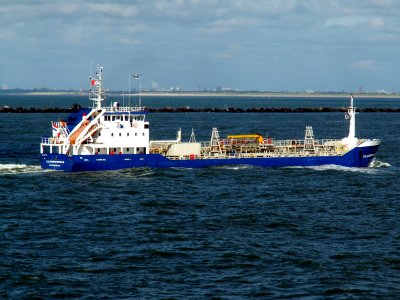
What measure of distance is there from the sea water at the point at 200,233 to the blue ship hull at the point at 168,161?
0.89 metres

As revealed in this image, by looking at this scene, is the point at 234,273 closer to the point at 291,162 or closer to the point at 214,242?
the point at 214,242

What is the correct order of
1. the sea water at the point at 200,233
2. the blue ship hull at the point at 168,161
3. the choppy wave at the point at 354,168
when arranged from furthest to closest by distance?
the choppy wave at the point at 354,168 < the blue ship hull at the point at 168,161 < the sea water at the point at 200,233

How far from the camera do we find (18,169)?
185 feet

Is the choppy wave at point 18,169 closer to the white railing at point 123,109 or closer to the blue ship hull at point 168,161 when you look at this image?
the blue ship hull at point 168,161

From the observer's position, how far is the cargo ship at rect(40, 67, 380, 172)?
54.3 m

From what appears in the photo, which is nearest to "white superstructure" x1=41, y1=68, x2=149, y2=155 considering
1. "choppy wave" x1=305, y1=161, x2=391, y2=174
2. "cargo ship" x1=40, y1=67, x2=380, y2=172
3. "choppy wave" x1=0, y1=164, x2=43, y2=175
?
"cargo ship" x1=40, y1=67, x2=380, y2=172

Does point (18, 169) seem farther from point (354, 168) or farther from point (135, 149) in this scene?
point (354, 168)

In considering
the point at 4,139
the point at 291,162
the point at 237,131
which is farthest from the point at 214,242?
the point at 237,131

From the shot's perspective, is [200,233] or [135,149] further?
[135,149]

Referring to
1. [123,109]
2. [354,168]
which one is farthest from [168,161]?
[354,168]

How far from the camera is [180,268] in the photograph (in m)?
29.4

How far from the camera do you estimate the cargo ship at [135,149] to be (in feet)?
178

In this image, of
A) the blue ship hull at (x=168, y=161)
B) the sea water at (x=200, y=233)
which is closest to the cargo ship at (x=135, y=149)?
the blue ship hull at (x=168, y=161)

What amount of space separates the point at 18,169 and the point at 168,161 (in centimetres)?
1170
